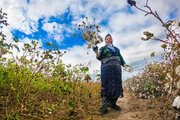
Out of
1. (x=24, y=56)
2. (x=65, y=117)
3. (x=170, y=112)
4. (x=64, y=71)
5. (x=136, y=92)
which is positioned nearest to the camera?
(x=170, y=112)

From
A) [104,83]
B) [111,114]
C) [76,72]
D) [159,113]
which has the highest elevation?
[76,72]

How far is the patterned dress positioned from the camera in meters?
3.68

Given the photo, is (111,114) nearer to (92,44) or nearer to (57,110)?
(57,110)

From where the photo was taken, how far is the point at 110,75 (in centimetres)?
369

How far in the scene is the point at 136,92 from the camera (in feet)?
18.7

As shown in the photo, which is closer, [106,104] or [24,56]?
[24,56]

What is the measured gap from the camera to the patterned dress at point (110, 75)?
145 inches

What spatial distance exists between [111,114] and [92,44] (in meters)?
2.38

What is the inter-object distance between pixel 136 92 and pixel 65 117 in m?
4.04

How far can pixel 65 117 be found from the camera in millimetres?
2703

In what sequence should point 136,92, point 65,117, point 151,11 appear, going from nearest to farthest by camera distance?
point 151,11, point 65,117, point 136,92

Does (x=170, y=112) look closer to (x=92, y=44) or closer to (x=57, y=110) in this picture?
(x=92, y=44)

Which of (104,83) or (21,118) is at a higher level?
(104,83)

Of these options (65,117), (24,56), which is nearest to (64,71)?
(24,56)
